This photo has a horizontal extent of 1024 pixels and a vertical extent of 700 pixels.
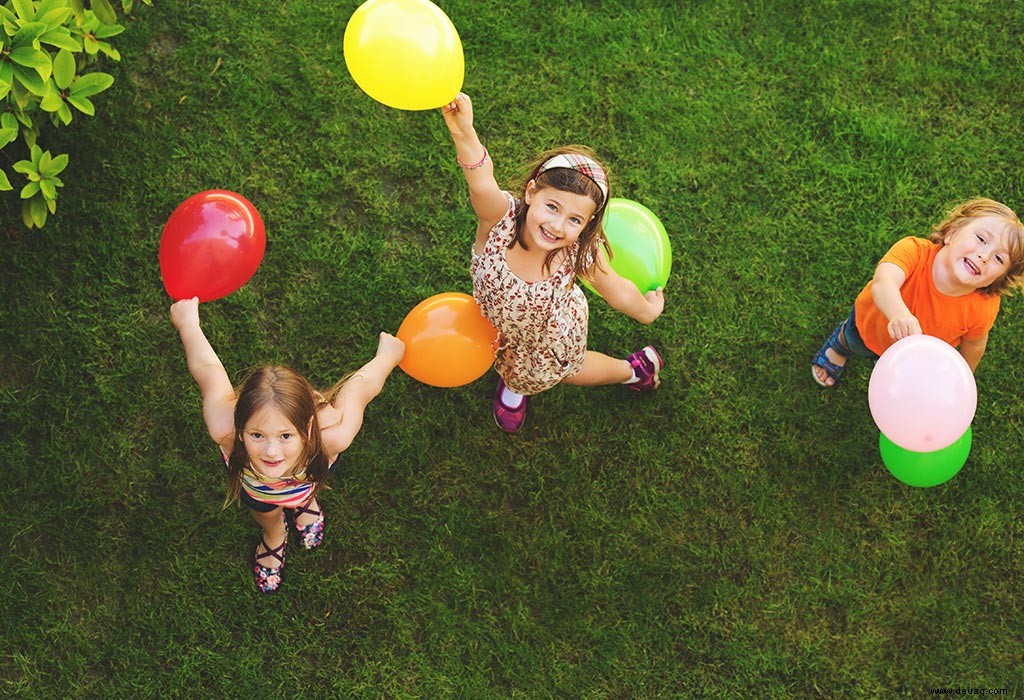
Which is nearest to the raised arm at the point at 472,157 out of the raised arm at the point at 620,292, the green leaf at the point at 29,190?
the raised arm at the point at 620,292

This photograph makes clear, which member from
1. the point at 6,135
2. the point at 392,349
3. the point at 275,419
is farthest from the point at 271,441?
the point at 6,135

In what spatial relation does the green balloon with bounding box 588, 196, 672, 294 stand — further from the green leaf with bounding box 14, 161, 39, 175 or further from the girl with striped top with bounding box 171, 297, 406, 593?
the green leaf with bounding box 14, 161, 39, 175

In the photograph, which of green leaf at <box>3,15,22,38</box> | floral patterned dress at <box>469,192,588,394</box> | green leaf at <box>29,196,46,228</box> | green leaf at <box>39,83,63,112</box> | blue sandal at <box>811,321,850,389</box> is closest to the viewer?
floral patterned dress at <box>469,192,588,394</box>

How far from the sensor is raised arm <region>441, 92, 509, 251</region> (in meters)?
2.23

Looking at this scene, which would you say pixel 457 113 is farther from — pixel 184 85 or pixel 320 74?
pixel 184 85

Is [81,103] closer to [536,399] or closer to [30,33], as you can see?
[30,33]

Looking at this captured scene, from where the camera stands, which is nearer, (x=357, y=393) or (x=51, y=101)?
(x=357, y=393)

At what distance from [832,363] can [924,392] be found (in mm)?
845

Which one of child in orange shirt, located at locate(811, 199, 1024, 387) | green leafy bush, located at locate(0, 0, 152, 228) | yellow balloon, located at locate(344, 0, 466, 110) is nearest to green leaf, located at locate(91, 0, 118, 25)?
green leafy bush, located at locate(0, 0, 152, 228)

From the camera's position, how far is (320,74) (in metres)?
3.39

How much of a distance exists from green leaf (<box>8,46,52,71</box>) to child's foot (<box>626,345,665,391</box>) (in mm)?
2027

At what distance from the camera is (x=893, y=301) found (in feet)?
8.21

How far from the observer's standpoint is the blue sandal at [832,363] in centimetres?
303

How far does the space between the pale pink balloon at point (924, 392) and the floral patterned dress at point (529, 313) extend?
2.77 ft
